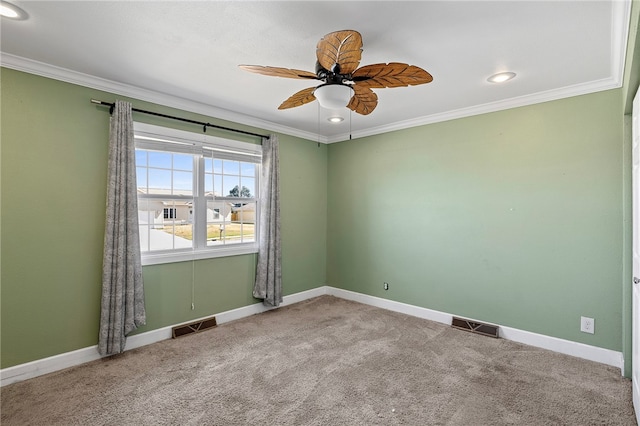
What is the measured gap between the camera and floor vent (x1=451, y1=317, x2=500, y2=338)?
11.1ft

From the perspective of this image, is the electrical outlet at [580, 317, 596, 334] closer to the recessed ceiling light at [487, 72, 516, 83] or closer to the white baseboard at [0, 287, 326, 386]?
the recessed ceiling light at [487, 72, 516, 83]

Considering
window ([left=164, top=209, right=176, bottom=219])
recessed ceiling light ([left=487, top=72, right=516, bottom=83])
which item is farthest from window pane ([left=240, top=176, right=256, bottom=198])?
recessed ceiling light ([left=487, top=72, right=516, bottom=83])

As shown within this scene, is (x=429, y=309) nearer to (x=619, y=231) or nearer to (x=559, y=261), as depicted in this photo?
(x=559, y=261)

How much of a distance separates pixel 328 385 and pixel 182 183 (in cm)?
254

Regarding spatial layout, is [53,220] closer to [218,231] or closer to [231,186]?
[218,231]

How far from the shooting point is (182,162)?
11.6 ft

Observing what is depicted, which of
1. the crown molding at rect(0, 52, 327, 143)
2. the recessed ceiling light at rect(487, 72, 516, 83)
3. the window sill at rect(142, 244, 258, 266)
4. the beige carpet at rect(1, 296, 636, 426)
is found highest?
the recessed ceiling light at rect(487, 72, 516, 83)

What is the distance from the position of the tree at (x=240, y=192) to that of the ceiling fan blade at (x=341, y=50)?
2.48 m

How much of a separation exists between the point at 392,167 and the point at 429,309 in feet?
6.22

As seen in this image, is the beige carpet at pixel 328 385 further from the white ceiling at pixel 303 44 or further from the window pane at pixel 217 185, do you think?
the white ceiling at pixel 303 44

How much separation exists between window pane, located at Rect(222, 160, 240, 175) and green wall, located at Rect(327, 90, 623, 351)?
5.70 feet

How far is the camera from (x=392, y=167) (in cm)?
432

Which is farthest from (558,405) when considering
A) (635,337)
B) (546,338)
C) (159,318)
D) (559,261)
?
(159,318)

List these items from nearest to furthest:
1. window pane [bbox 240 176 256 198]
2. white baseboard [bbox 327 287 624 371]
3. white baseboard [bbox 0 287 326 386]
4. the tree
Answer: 1. white baseboard [bbox 0 287 326 386]
2. white baseboard [bbox 327 287 624 371]
3. the tree
4. window pane [bbox 240 176 256 198]
